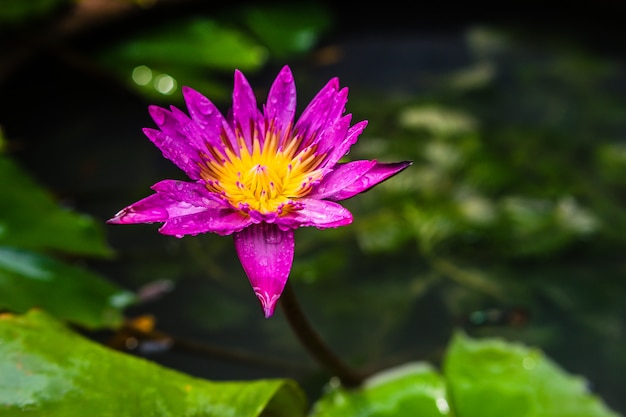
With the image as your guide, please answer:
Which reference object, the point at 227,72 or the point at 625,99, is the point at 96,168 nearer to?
the point at 227,72

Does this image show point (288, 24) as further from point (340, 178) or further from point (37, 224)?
point (340, 178)

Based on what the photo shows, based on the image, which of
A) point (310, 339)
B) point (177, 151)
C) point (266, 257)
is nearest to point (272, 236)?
point (266, 257)

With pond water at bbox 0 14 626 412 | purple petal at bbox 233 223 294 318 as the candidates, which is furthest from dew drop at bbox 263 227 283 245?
pond water at bbox 0 14 626 412

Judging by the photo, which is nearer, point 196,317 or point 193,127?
point 193,127

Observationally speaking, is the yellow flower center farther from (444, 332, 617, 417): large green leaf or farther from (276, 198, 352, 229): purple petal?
(444, 332, 617, 417): large green leaf

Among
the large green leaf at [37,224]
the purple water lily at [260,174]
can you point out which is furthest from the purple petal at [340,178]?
the large green leaf at [37,224]

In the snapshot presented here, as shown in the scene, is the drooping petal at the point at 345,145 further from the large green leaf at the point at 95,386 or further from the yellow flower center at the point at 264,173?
the large green leaf at the point at 95,386

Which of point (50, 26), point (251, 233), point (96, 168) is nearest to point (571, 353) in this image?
point (251, 233)
